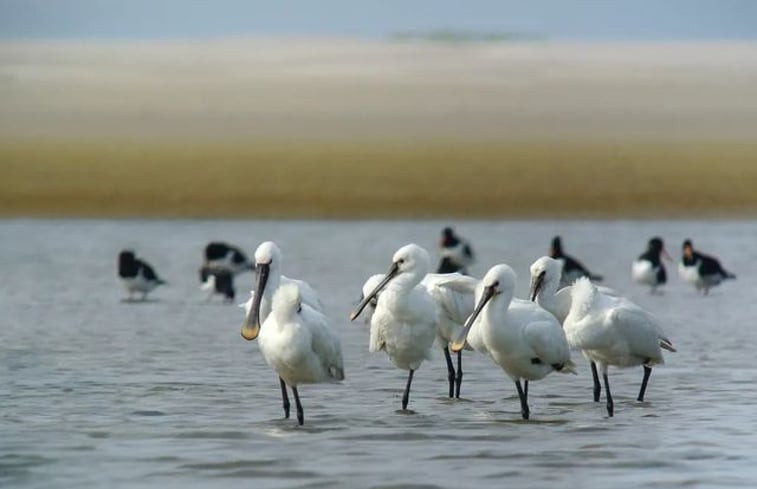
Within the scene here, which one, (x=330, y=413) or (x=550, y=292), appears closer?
(x=330, y=413)

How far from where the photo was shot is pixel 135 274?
76.1 ft

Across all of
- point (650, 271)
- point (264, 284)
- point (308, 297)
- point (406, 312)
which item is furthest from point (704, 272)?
point (264, 284)

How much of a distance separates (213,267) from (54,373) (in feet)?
29.8

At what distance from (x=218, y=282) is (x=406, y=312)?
10.7 metres

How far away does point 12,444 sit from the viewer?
428 inches

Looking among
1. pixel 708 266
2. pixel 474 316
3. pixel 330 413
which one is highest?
pixel 708 266

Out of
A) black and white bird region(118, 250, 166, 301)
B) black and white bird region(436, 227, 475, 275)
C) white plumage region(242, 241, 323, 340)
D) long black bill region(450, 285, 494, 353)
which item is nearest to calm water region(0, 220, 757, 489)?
black and white bird region(118, 250, 166, 301)

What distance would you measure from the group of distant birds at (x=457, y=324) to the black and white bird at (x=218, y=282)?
29.3 feet

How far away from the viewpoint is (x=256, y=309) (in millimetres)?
12102

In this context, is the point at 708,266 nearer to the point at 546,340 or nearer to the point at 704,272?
the point at 704,272

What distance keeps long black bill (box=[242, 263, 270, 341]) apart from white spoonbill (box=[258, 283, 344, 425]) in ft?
0.68

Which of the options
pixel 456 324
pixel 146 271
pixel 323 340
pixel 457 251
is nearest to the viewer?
pixel 323 340

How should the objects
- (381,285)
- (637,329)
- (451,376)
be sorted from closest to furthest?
(637,329)
(381,285)
(451,376)

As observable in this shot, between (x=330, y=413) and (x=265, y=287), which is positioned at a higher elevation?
(x=265, y=287)
